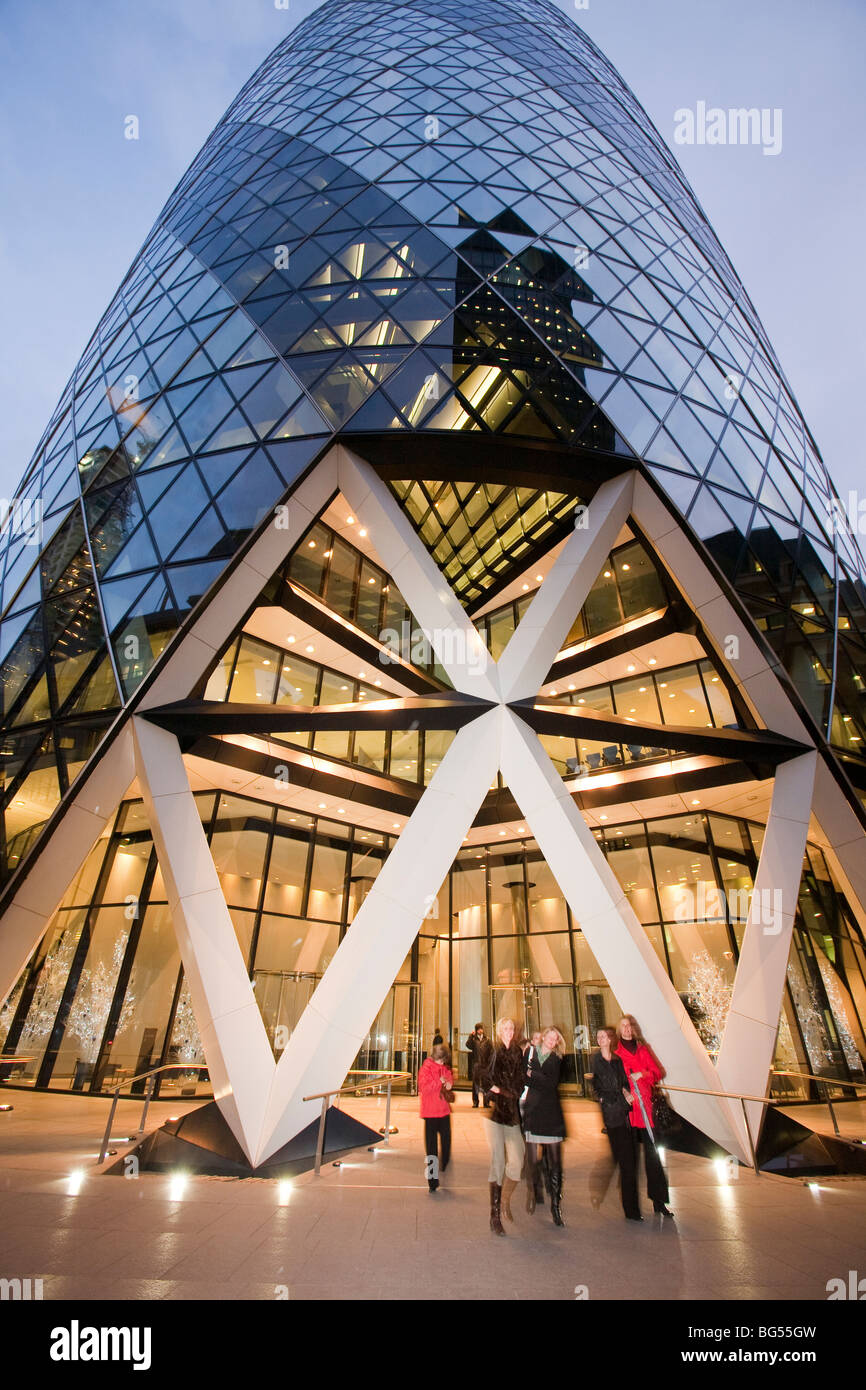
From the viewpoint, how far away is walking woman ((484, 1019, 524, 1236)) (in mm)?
5852

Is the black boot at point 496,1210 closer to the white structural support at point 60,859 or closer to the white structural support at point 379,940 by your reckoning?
the white structural support at point 379,940

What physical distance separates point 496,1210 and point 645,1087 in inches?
77.5

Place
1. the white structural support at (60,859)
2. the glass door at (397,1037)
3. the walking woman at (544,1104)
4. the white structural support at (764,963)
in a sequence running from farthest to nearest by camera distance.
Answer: the glass door at (397,1037), the white structural support at (764,963), the white structural support at (60,859), the walking woman at (544,1104)

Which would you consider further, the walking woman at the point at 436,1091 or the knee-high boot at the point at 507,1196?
the walking woman at the point at 436,1091

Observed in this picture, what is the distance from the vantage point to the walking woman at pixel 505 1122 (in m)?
5.85

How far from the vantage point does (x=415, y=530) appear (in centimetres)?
1648

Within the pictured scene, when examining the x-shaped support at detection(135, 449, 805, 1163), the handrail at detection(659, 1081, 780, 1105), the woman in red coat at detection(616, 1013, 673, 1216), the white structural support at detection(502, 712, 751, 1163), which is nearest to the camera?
the woman in red coat at detection(616, 1013, 673, 1216)

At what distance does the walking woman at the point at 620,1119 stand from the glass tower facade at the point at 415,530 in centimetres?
593

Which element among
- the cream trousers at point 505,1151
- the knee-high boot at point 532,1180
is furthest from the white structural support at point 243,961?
the cream trousers at point 505,1151

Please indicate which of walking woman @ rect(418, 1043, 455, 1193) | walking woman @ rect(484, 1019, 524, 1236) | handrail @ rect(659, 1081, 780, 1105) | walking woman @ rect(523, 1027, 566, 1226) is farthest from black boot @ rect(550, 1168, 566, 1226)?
handrail @ rect(659, 1081, 780, 1105)

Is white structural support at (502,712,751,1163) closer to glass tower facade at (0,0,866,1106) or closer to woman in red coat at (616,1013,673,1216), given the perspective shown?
glass tower facade at (0,0,866,1106)

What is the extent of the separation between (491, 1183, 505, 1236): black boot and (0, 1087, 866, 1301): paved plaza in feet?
0.35
